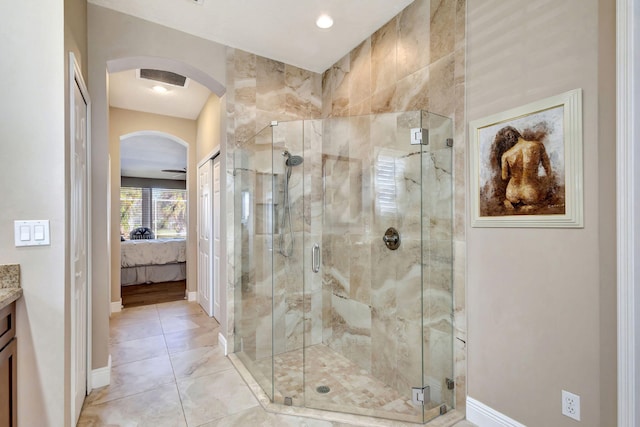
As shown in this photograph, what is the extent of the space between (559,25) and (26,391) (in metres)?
2.97

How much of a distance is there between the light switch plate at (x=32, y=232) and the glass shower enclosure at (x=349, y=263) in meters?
1.48

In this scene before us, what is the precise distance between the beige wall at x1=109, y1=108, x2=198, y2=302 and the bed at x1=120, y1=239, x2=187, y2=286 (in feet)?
4.95

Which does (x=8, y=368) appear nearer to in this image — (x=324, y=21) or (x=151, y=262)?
(x=324, y=21)

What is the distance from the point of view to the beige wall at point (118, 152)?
4.28 meters

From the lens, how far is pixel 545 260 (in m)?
1.55

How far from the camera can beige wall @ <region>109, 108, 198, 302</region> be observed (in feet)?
14.0

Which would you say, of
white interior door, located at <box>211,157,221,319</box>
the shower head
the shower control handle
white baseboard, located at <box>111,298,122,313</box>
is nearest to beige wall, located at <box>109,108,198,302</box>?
white baseboard, located at <box>111,298,122,313</box>

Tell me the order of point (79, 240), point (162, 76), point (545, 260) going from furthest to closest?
point (162, 76), point (79, 240), point (545, 260)

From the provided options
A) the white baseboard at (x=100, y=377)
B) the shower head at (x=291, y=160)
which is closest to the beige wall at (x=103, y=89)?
the white baseboard at (x=100, y=377)

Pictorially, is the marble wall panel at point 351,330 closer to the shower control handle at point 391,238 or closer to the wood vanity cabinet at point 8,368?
the shower control handle at point 391,238

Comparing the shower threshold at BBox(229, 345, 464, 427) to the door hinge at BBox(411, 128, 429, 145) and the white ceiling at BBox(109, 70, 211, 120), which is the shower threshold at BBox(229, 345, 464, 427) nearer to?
the door hinge at BBox(411, 128, 429, 145)

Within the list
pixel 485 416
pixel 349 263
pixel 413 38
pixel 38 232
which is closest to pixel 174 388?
pixel 38 232

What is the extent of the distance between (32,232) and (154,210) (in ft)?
29.8

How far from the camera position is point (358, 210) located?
2.70 m
